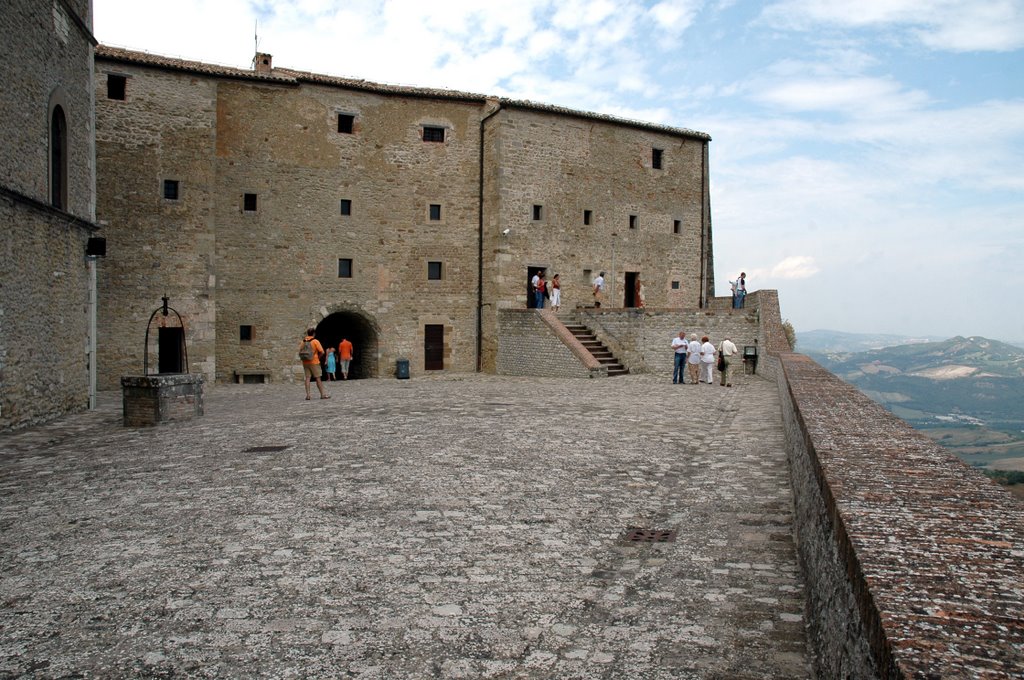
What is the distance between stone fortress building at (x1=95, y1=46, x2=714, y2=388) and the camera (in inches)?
933

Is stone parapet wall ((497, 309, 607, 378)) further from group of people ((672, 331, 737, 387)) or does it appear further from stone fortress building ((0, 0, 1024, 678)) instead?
group of people ((672, 331, 737, 387))

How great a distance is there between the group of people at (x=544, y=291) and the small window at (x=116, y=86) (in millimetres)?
14144

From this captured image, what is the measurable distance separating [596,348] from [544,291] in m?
3.25

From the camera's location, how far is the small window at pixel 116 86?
23375 millimetres

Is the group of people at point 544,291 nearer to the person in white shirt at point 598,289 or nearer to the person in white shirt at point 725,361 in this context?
the person in white shirt at point 598,289

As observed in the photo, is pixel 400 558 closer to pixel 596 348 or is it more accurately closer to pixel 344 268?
pixel 596 348

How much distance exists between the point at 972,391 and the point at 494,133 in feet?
539

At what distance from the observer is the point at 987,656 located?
2350 millimetres

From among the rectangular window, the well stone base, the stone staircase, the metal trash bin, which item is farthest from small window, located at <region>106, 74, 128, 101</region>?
the metal trash bin

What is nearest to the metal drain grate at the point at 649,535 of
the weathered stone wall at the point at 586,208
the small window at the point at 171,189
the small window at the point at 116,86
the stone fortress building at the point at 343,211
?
the stone fortress building at the point at 343,211

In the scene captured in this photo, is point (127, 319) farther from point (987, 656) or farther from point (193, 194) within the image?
point (987, 656)

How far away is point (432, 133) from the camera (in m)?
27.7

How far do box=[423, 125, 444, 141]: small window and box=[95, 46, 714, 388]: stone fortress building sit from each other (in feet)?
0.18

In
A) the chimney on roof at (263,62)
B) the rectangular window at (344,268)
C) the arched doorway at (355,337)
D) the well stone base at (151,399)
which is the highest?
the chimney on roof at (263,62)
